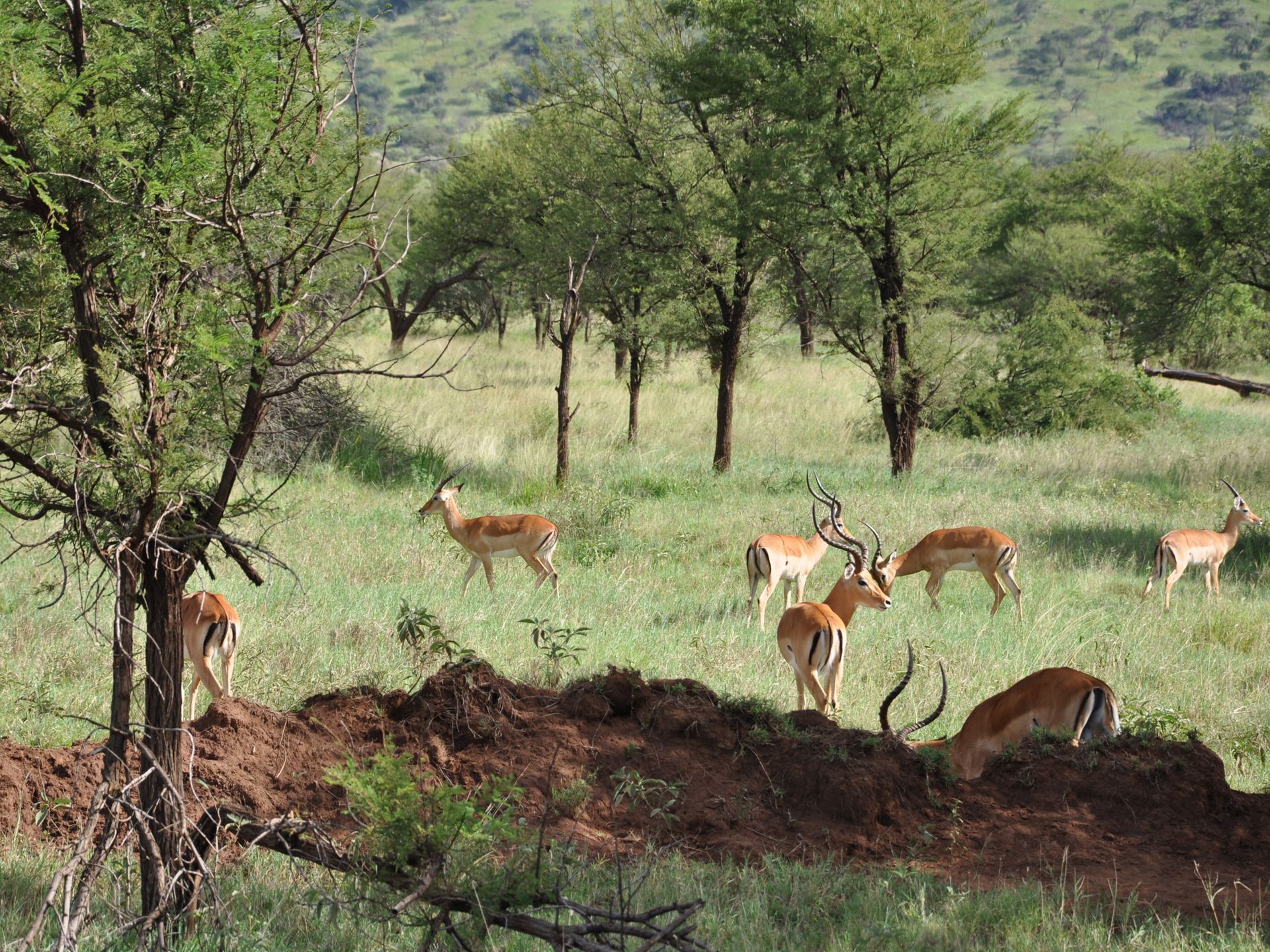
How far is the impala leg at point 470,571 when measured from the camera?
1062 centimetres

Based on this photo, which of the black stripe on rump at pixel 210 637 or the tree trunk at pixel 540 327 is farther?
the tree trunk at pixel 540 327

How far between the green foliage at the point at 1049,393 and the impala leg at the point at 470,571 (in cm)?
1332

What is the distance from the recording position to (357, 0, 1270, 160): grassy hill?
114188mm

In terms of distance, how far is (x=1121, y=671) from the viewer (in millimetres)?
8258

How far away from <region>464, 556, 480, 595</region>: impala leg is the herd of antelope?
1.0 inches

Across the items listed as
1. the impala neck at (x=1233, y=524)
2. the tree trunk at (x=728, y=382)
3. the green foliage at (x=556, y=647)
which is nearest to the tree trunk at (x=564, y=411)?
the tree trunk at (x=728, y=382)

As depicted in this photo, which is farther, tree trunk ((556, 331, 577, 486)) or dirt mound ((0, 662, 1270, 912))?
tree trunk ((556, 331, 577, 486))

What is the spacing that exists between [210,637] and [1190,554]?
29.9 feet

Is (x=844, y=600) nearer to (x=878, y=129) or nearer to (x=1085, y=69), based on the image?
(x=878, y=129)

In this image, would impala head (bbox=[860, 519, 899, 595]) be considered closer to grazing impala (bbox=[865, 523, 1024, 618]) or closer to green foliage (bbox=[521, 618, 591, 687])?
grazing impala (bbox=[865, 523, 1024, 618])

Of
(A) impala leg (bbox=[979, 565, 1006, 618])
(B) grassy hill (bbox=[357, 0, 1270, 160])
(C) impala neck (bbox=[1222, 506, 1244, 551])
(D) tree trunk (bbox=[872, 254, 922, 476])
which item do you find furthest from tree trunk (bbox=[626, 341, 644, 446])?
(B) grassy hill (bbox=[357, 0, 1270, 160])

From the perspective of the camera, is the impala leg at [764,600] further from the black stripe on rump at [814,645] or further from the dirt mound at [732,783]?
the dirt mound at [732,783]

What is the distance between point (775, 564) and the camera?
10.1 m

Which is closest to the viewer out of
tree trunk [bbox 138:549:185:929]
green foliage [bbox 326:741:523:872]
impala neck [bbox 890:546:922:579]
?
green foliage [bbox 326:741:523:872]
